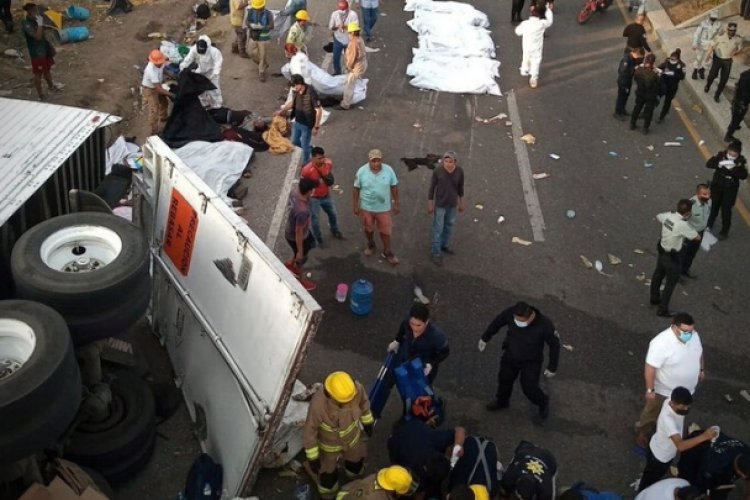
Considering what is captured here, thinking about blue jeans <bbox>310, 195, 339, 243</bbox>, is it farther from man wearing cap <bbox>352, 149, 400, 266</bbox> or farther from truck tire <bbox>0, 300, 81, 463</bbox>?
truck tire <bbox>0, 300, 81, 463</bbox>

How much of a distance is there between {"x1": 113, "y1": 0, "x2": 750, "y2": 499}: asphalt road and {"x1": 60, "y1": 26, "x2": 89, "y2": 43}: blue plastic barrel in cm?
334

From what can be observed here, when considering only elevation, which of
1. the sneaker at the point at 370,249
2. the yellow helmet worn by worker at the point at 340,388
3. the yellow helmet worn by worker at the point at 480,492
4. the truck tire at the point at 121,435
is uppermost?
the yellow helmet worn by worker at the point at 340,388

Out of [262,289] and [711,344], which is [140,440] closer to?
[262,289]

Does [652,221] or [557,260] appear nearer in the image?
[557,260]

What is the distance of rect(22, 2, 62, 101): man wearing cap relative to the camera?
12.2 meters

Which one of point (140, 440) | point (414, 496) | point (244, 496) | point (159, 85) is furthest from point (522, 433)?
point (159, 85)

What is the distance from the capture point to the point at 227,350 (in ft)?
20.0

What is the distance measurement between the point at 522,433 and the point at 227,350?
10.0 ft

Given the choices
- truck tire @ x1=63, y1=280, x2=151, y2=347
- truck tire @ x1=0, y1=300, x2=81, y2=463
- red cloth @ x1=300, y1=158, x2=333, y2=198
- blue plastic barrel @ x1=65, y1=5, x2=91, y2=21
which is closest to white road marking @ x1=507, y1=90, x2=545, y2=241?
red cloth @ x1=300, y1=158, x2=333, y2=198

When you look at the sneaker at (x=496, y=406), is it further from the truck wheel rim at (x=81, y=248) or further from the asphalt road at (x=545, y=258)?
the truck wheel rim at (x=81, y=248)

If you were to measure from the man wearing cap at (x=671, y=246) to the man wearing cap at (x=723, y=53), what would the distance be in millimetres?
6565

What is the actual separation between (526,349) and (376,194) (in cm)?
295

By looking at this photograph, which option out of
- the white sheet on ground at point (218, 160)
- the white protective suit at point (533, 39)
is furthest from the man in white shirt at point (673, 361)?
→ the white protective suit at point (533, 39)

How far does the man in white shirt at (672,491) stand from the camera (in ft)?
17.8
